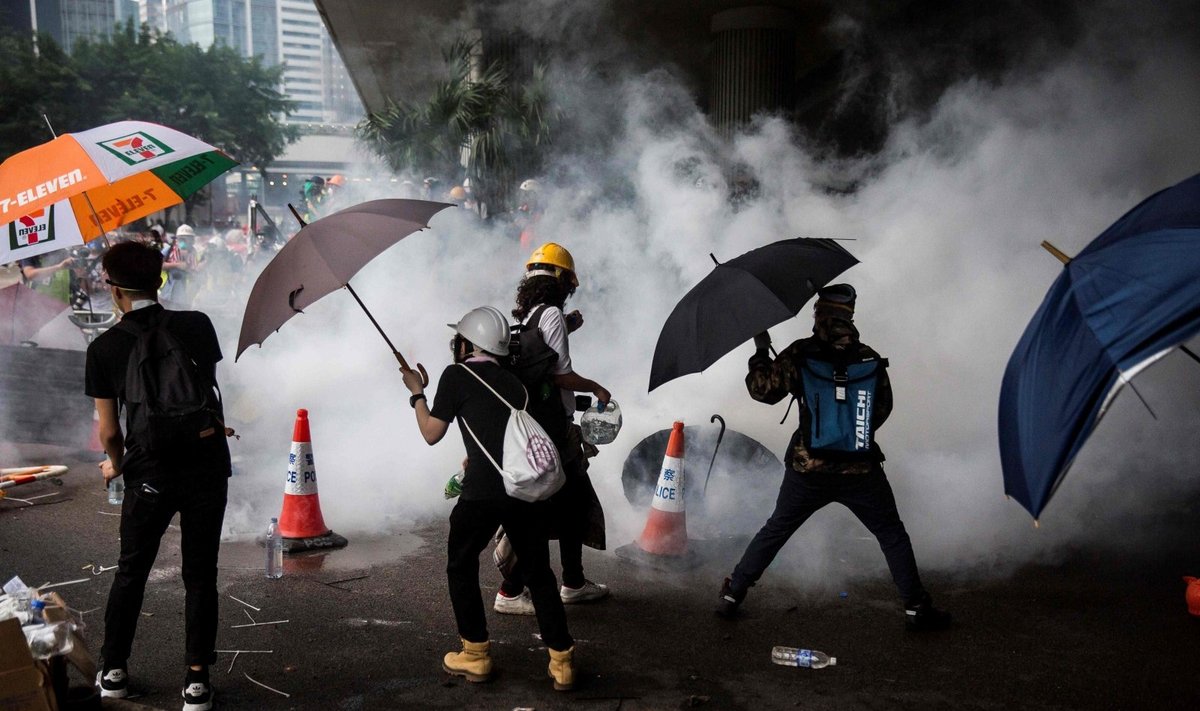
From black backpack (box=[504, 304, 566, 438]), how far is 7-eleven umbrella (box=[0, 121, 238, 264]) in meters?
1.63

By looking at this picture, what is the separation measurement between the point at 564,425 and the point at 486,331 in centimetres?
72

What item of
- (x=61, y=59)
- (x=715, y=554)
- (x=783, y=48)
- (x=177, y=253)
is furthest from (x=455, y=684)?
(x=61, y=59)

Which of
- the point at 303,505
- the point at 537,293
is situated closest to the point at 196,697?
the point at 537,293

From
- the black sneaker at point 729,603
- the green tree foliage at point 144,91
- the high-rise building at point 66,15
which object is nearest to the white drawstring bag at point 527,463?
the black sneaker at point 729,603

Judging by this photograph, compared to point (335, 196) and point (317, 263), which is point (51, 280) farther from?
point (317, 263)

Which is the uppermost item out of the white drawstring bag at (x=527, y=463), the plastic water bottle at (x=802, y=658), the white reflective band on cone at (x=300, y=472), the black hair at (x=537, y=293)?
the black hair at (x=537, y=293)

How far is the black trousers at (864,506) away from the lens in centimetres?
426

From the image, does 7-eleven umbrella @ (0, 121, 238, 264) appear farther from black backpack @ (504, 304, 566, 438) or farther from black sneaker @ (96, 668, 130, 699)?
black sneaker @ (96, 668, 130, 699)

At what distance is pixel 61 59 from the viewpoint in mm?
32250

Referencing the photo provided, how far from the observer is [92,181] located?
416cm

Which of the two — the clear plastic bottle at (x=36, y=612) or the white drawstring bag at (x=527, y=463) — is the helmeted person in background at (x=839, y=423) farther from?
the clear plastic bottle at (x=36, y=612)

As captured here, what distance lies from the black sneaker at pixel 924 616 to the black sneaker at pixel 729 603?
2.30 feet

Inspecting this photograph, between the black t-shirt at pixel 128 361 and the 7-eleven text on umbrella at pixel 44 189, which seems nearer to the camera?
the black t-shirt at pixel 128 361

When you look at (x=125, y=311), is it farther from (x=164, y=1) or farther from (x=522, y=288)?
(x=164, y=1)
